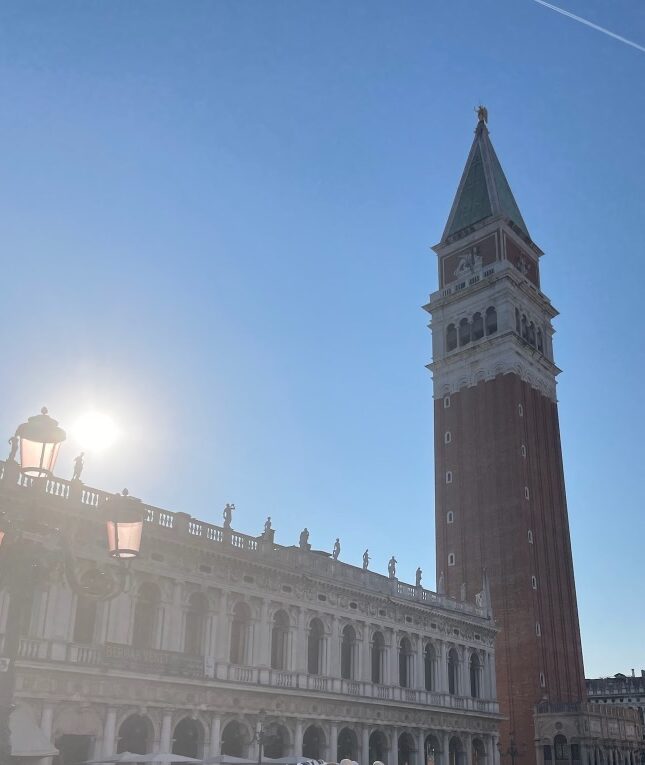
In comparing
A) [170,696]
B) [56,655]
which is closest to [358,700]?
[170,696]

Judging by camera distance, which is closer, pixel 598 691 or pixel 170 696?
pixel 170 696

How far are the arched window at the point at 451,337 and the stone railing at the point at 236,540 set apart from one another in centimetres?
2470

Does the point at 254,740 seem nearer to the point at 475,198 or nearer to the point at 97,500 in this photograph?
the point at 97,500

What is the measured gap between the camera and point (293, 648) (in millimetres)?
36938

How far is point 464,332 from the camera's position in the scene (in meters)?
67.2

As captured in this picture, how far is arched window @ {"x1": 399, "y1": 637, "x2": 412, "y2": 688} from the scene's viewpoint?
4306 centimetres

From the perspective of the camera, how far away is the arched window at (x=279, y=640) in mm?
36375

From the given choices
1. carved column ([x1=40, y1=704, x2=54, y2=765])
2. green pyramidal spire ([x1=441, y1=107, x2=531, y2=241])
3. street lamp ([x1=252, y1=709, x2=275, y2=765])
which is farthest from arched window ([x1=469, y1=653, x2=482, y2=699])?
green pyramidal spire ([x1=441, y1=107, x2=531, y2=241])

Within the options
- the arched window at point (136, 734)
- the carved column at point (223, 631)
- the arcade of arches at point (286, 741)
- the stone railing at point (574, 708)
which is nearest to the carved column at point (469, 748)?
the arcade of arches at point (286, 741)

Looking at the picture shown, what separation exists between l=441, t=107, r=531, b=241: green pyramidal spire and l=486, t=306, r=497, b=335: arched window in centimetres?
871

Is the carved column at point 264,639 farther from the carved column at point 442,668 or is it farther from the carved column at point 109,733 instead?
the carved column at point 442,668

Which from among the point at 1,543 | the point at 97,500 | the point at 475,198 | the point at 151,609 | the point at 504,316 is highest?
the point at 475,198

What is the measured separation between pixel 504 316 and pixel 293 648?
1408 inches

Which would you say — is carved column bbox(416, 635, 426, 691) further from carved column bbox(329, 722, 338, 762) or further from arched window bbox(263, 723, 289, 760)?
arched window bbox(263, 723, 289, 760)
